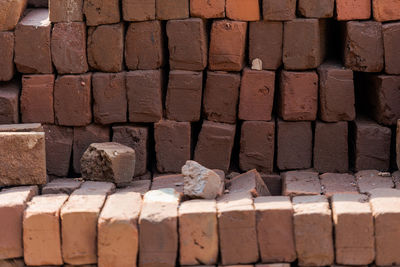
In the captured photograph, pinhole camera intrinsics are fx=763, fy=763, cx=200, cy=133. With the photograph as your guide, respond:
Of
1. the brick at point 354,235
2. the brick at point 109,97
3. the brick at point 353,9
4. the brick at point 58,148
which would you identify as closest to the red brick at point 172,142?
the brick at point 109,97

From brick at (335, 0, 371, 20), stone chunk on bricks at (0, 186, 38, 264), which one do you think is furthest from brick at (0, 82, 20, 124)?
brick at (335, 0, 371, 20)

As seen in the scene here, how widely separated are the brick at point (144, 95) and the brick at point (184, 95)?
0.36 ft

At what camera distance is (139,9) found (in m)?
7.51

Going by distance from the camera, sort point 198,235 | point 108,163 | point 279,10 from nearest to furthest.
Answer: point 198,235
point 108,163
point 279,10

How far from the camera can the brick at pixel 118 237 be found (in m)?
6.27

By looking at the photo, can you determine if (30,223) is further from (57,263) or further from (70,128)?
(70,128)

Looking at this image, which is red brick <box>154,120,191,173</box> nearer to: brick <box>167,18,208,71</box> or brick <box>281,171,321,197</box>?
brick <box>167,18,208,71</box>

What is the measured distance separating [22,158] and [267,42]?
2641mm

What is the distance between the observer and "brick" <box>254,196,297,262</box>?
6.29 m

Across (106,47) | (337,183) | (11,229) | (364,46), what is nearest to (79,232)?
(11,229)

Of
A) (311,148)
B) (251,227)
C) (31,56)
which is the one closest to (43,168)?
(31,56)

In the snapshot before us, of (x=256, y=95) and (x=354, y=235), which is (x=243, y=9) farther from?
(x=354, y=235)

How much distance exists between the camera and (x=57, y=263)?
A: 21.2ft

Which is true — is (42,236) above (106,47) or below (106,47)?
below
